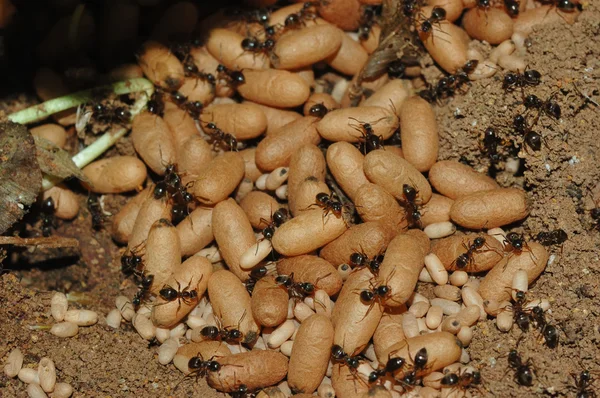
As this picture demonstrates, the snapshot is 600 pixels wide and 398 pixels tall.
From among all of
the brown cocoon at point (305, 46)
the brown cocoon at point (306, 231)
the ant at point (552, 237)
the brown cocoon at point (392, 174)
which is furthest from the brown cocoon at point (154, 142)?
the ant at point (552, 237)

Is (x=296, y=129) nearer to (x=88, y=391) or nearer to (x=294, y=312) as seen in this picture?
(x=294, y=312)

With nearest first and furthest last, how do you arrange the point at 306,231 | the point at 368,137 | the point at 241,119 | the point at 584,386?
the point at 584,386
the point at 306,231
the point at 368,137
the point at 241,119

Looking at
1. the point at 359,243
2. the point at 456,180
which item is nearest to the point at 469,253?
the point at 456,180

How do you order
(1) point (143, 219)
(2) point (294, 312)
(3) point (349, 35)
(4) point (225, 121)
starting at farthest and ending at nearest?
1. (3) point (349, 35)
2. (4) point (225, 121)
3. (1) point (143, 219)
4. (2) point (294, 312)

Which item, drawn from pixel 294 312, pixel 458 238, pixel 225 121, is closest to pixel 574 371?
pixel 458 238

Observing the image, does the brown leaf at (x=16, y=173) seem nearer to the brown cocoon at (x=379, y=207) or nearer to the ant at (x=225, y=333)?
the ant at (x=225, y=333)

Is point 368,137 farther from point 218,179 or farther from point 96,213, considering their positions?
point 96,213
